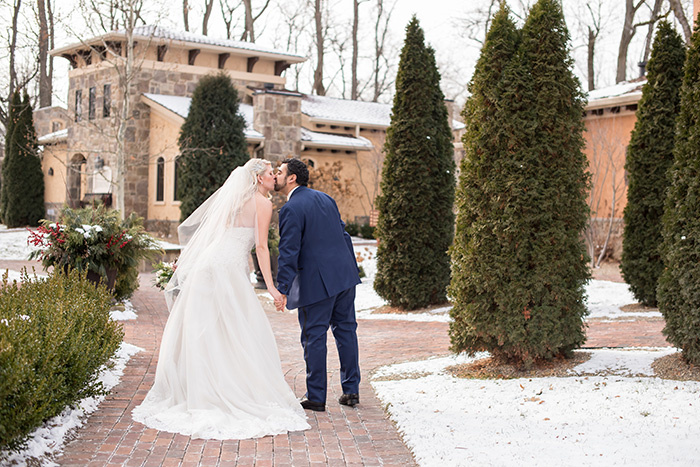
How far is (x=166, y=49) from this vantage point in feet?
80.0

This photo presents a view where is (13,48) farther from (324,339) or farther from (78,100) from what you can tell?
(324,339)

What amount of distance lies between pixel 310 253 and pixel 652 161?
7872 millimetres

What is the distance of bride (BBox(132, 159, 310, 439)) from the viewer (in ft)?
16.0

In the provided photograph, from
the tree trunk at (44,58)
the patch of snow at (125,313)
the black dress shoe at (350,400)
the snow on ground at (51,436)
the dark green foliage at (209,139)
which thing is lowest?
the patch of snow at (125,313)

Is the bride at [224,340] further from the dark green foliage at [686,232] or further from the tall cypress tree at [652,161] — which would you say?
the tall cypress tree at [652,161]

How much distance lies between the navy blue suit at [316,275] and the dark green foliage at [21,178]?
77.9 ft

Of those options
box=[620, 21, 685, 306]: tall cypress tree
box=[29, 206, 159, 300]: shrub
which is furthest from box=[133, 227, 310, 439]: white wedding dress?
box=[620, 21, 685, 306]: tall cypress tree

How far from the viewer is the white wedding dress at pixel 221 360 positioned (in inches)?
192

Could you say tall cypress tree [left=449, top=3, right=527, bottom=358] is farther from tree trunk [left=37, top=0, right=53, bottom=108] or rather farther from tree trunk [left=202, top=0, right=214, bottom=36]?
tree trunk [left=202, top=0, right=214, bottom=36]

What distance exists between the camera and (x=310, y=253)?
529cm

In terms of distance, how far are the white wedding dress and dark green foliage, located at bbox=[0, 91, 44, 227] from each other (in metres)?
23.3

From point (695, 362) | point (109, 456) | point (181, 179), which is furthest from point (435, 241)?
point (181, 179)

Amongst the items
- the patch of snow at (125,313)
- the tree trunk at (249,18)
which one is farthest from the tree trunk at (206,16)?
the patch of snow at (125,313)

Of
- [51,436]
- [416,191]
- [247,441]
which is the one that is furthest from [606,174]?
[51,436]
